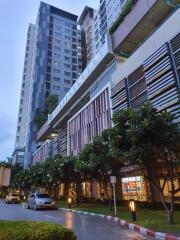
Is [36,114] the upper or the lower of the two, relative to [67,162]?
upper

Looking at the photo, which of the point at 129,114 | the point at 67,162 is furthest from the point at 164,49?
the point at 67,162

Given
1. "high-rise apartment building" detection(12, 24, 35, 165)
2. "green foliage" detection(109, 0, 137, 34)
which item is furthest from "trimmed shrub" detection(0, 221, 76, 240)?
"high-rise apartment building" detection(12, 24, 35, 165)

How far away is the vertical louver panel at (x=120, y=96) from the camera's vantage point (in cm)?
2402

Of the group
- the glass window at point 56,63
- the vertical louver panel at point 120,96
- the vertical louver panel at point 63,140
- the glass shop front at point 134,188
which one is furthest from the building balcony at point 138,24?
the glass window at point 56,63

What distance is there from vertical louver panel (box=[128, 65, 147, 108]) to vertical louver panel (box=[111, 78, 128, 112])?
28.8 inches

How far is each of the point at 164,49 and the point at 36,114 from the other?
61.0 metres

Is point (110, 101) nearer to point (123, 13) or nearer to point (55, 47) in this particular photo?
point (123, 13)

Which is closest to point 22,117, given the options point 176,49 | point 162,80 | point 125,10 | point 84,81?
point 84,81

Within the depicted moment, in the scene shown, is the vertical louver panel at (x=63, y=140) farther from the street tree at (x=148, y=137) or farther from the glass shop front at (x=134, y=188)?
the street tree at (x=148, y=137)

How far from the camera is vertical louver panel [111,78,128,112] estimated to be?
24.0m

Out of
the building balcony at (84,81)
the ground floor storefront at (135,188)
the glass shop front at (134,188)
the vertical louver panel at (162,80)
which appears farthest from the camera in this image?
the building balcony at (84,81)

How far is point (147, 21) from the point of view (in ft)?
80.2

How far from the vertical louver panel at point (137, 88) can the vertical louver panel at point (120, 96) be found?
731 millimetres

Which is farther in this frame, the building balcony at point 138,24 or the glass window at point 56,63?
the glass window at point 56,63
